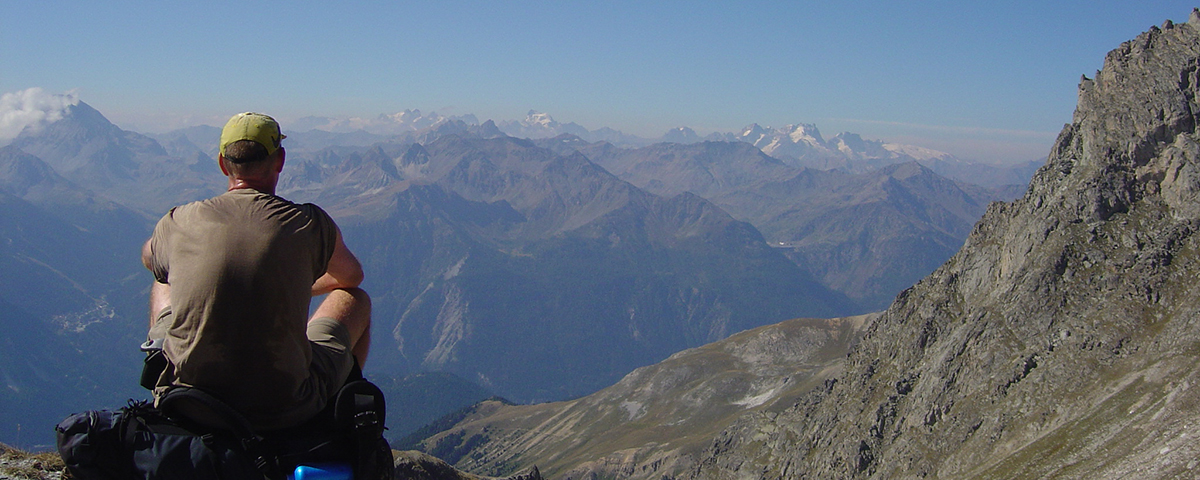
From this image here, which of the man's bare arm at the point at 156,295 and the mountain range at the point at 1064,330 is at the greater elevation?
the man's bare arm at the point at 156,295

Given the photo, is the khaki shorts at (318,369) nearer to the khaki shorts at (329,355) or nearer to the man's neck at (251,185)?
the khaki shorts at (329,355)

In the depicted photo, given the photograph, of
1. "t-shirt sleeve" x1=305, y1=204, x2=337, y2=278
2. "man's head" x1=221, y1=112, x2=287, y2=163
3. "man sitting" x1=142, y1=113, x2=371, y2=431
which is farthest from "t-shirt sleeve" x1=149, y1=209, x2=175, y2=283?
"t-shirt sleeve" x1=305, y1=204, x2=337, y2=278

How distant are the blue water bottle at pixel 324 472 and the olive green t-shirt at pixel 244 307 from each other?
1.58 ft

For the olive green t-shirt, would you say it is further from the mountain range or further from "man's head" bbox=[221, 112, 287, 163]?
the mountain range

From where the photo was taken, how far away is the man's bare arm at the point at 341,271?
7.12m

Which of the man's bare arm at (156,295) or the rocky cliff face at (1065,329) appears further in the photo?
the rocky cliff face at (1065,329)

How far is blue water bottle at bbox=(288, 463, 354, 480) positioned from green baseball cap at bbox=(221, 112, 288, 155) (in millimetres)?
3131

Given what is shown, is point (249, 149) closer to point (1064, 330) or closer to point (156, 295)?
point (156, 295)

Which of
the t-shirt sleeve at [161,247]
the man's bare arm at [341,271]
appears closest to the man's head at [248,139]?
the t-shirt sleeve at [161,247]

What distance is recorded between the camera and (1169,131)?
338 feet

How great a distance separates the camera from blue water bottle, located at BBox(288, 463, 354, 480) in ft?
19.8

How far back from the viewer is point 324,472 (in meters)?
6.10

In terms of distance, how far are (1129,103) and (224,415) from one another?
137627 millimetres

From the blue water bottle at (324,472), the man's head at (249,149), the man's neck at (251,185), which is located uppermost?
the man's head at (249,149)
